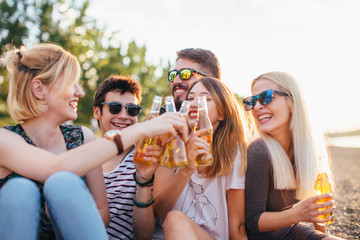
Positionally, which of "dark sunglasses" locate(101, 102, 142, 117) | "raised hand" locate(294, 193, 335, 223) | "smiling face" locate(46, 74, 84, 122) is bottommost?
"raised hand" locate(294, 193, 335, 223)

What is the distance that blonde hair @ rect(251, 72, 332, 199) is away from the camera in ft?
9.23

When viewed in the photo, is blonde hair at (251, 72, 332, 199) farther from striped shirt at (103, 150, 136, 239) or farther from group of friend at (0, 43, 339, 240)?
striped shirt at (103, 150, 136, 239)

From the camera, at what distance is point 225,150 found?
2840 millimetres

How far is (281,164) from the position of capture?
111 inches

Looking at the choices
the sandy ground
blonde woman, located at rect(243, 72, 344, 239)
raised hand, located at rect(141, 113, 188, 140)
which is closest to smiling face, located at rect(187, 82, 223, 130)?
blonde woman, located at rect(243, 72, 344, 239)

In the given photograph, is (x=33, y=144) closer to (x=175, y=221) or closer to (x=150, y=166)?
(x=150, y=166)

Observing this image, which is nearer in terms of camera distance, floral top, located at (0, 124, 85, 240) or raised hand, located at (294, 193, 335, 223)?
floral top, located at (0, 124, 85, 240)

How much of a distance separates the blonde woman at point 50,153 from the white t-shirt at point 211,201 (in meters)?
0.79

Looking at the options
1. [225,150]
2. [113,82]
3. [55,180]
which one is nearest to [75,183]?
[55,180]

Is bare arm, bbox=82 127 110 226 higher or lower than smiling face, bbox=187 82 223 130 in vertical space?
lower

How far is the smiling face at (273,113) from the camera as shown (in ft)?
10.2

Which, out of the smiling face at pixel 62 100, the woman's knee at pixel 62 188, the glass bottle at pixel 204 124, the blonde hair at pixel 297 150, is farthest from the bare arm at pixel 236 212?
the smiling face at pixel 62 100

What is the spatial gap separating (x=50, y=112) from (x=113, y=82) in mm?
1273

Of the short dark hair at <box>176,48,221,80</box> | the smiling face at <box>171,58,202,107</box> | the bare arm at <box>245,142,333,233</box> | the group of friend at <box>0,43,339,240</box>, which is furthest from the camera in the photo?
the short dark hair at <box>176,48,221,80</box>
